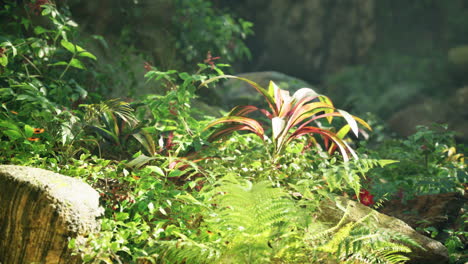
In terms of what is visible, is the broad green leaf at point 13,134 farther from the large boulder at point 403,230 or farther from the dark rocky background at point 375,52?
the dark rocky background at point 375,52

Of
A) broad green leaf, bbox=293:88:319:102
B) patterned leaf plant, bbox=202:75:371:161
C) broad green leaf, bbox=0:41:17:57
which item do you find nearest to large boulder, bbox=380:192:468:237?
patterned leaf plant, bbox=202:75:371:161

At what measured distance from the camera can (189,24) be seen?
212 inches

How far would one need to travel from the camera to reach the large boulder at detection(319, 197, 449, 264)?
2.62m

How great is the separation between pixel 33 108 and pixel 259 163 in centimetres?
151

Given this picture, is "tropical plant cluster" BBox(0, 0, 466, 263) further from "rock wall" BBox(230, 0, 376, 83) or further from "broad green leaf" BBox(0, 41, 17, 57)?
"rock wall" BBox(230, 0, 376, 83)

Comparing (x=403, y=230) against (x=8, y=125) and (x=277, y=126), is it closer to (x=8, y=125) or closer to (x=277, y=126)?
(x=277, y=126)

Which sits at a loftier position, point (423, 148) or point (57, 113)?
point (57, 113)

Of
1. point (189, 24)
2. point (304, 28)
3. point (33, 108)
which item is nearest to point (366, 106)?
point (304, 28)

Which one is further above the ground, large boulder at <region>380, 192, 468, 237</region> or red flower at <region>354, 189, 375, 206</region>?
red flower at <region>354, 189, 375, 206</region>

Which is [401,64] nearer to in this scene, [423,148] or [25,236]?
[423,148]

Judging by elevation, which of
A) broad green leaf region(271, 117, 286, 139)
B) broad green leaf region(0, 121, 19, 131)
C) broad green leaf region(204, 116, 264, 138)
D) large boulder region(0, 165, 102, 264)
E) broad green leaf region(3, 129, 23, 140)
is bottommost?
large boulder region(0, 165, 102, 264)

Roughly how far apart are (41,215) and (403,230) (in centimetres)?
207

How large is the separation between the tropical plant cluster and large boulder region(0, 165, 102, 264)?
0.08 metres

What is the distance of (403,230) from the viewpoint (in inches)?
108
